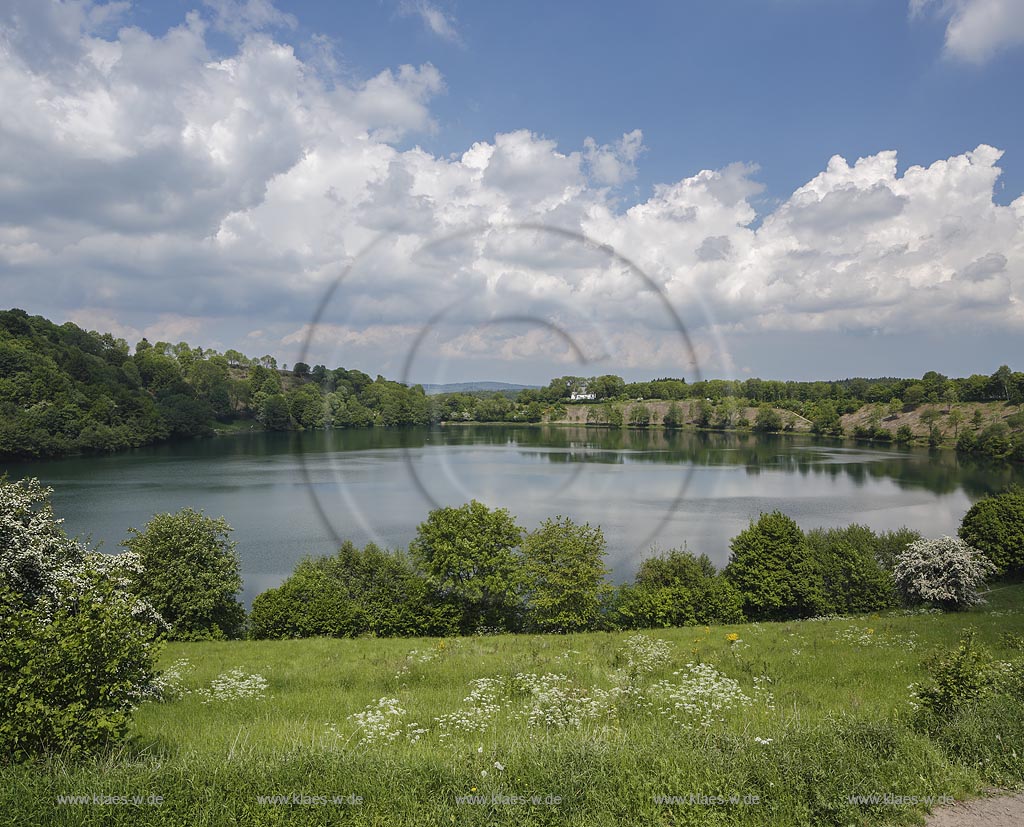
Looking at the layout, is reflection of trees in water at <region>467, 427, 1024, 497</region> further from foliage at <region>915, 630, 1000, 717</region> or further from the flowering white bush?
foliage at <region>915, 630, 1000, 717</region>

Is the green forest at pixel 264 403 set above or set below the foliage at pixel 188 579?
above

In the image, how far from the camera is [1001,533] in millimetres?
34500

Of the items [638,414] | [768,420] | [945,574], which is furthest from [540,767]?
[768,420]

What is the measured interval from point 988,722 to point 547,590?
59.1ft

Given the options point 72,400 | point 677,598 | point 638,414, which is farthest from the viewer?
point 72,400

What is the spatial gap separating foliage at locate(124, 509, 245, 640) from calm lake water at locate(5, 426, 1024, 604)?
451 centimetres

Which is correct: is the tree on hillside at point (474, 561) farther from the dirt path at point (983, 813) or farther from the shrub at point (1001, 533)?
the shrub at point (1001, 533)

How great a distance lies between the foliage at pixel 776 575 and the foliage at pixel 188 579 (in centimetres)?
2175

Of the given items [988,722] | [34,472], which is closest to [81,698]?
[988,722]

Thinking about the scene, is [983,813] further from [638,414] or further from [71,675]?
[638,414]

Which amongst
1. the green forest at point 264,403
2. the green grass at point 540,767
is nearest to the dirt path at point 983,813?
the green grass at point 540,767

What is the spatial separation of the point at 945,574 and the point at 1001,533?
12262 mm

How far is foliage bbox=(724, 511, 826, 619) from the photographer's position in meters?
27.3

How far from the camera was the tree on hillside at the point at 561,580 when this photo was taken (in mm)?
23406
